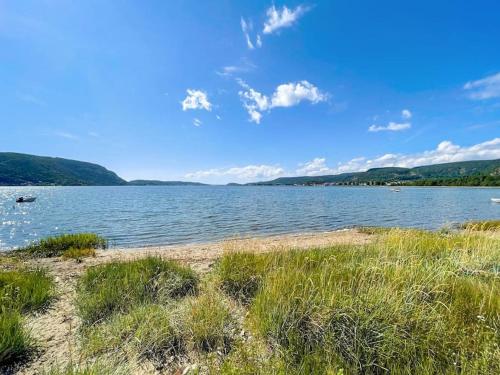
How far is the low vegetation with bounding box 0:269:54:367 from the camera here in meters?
4.07

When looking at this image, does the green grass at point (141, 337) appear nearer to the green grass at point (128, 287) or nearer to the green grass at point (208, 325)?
the green grass at point (208, 325)

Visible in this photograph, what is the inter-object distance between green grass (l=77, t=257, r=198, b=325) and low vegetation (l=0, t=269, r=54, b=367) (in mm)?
845

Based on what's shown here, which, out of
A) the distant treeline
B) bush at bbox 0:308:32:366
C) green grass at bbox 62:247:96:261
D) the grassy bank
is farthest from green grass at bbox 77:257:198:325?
the distant treeline

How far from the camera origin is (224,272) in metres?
6.99

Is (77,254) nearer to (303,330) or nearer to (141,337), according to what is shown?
(141,337)

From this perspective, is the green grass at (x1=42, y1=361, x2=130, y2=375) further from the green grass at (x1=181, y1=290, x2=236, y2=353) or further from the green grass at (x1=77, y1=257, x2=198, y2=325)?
the green grass at (x1=77, y1=257, x2=198, y2=325)

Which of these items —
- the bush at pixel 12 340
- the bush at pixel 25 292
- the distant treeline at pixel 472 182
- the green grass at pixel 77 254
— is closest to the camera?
the bush at pixel 12 340

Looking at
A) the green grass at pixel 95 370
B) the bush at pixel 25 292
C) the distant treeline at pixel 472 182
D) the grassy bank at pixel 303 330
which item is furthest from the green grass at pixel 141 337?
the distant treeline at pixel 472 182

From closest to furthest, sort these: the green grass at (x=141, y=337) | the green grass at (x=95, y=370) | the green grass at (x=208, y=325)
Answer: the green grass at (x=95, y=370)
the green grass at (x=141, y=337)
the green grass at (x=208, y=325)

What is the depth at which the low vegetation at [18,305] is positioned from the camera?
4066mm

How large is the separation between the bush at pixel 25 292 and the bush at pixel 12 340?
1172 mm

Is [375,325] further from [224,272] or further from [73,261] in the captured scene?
[73,261]

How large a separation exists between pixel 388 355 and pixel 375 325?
1.43ft

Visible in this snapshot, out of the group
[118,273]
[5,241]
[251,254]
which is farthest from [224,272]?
[5,241]
